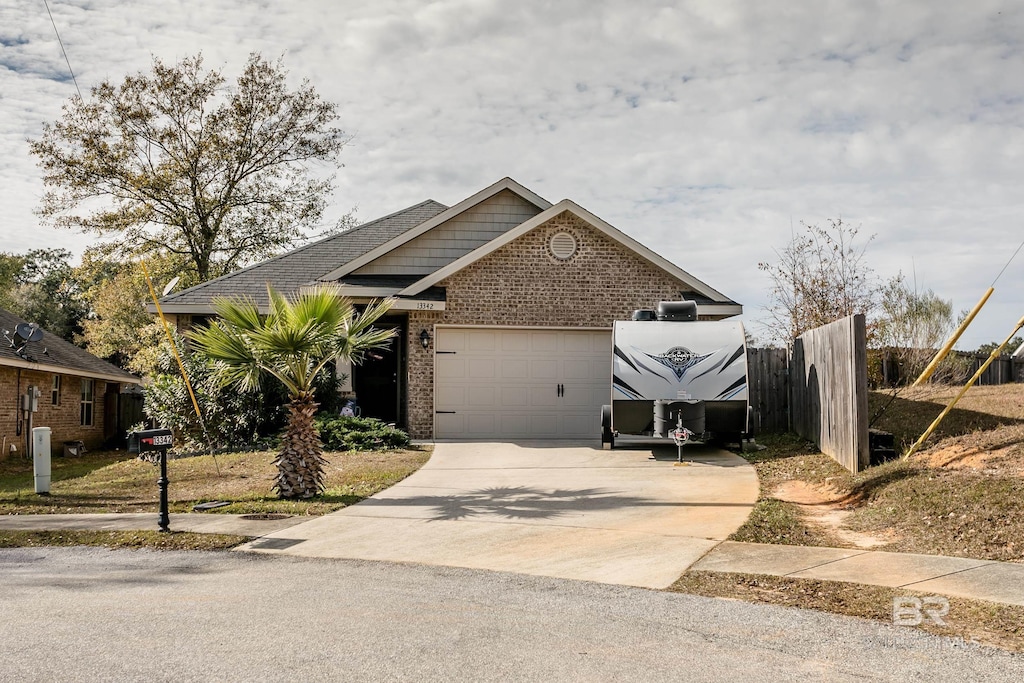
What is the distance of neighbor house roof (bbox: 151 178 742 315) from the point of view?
18359 millimetres

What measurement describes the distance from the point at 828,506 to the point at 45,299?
47879 millimetres

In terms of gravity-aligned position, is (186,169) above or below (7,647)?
above

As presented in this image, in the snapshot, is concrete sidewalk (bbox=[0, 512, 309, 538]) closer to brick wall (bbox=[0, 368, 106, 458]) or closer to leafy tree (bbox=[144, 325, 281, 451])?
leafy tree (bbox=[144, 325, 281, 451])

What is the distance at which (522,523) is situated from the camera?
964cm

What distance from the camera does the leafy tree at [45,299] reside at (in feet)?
149

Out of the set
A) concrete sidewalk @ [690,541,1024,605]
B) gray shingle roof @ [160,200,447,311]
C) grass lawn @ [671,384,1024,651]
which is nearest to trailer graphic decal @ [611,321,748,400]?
grass lawn @ [671,384,1024,651]

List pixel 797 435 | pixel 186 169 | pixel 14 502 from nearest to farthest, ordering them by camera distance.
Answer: pixel 14 502
pixel 797 435
pixel 186 169

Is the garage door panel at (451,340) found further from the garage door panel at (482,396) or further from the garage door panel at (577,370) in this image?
the garage door panel at (577,370)

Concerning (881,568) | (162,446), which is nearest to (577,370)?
(162,446)

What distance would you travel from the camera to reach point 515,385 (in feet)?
60.7

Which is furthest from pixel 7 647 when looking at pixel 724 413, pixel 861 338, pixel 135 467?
pixel 135 467

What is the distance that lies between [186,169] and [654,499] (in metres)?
28.0

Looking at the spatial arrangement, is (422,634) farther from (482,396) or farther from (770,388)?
(770,388)

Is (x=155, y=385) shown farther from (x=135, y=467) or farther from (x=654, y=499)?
(x=654, y=499)
